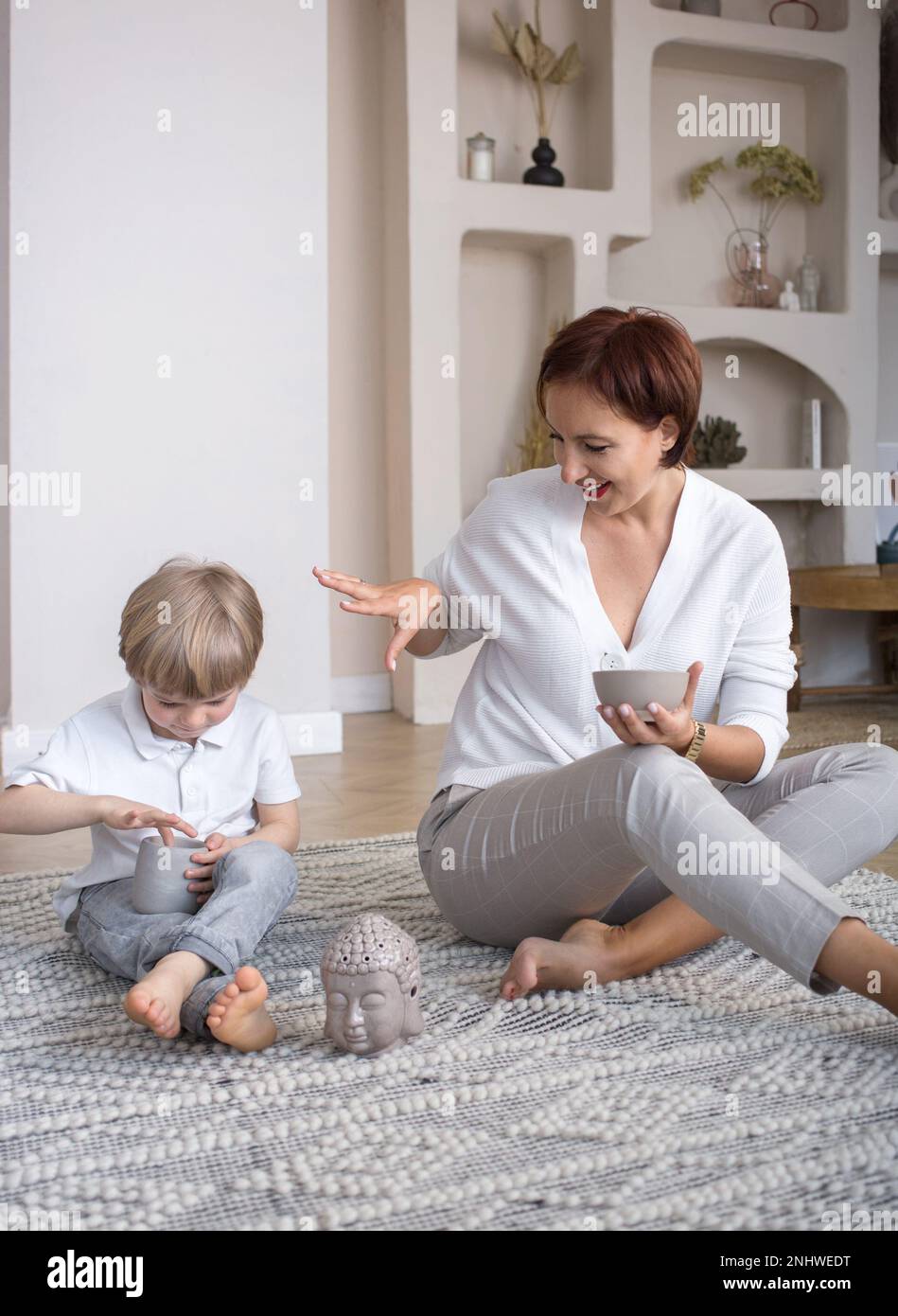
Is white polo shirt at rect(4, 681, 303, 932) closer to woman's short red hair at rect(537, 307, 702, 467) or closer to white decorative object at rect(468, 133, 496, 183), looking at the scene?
woman's short red hair at rect(537, 307, 702, 467)

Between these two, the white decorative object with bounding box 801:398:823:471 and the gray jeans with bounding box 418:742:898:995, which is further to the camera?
the white decorative object with bounding box 801:398:823:471

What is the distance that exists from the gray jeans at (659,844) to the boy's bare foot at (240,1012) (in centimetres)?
35

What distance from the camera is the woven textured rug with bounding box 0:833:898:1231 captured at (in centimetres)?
108

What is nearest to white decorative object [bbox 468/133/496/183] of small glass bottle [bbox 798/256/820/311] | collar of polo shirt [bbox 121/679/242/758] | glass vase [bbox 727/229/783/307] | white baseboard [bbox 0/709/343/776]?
glass vase [bbox 727/229/783/307]

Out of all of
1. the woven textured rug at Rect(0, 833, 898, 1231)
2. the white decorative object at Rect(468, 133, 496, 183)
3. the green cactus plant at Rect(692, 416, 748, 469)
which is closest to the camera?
the woven textured rug at Rect(0, 833, 898, 1231)

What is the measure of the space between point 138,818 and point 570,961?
58cm

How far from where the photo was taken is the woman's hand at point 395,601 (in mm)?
1479

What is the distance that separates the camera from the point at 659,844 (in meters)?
1.33

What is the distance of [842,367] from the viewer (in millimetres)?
4586

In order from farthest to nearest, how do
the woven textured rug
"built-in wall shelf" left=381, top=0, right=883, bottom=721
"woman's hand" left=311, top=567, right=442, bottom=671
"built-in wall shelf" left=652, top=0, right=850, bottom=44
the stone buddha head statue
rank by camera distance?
"built-in wall shelf" left=652, top=0, right=850, bottom=44
"built-in wall shelf" left=381, top=0, right=883, bottom=721
"woman's hand" left=311, top=567, right=442, bottom=671
the stone buddha head statue
the woven textured rug

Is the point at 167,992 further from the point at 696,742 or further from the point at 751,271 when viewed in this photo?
the point at 751,271

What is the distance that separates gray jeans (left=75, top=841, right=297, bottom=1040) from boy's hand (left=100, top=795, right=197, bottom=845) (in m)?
0.09

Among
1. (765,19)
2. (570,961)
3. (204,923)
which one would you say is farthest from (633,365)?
(765,19)

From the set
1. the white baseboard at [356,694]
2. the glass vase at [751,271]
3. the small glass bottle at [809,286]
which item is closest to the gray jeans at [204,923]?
the white baseboard at [356,694]
